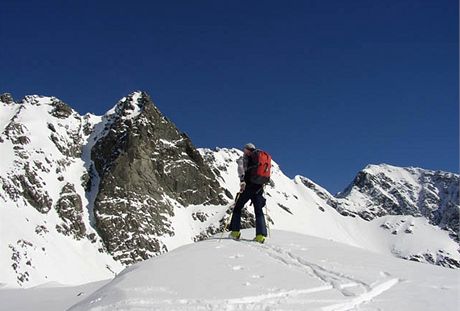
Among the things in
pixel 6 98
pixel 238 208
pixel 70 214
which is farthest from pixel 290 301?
pixel 6 98

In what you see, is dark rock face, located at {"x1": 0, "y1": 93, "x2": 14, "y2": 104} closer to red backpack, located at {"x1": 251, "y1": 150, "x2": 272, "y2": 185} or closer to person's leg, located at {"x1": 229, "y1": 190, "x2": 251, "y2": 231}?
person's leg, located at {"x1": 229, "y1": 190, "x2": 251, "y2": 231}

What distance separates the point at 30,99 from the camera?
14788 cm

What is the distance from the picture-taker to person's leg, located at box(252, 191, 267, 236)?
12125mm

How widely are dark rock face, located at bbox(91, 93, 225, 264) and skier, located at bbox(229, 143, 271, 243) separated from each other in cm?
10793

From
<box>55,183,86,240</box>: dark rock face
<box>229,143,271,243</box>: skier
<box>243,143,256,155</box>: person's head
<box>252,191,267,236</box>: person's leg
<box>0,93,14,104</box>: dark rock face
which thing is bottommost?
<box>252,191,267,236</box>: person's leg

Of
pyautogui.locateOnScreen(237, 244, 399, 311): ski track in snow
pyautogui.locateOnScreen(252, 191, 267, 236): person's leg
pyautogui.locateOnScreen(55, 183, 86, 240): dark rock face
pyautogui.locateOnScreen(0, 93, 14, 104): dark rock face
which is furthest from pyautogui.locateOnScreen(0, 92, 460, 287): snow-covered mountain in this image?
pyautogui.locateOnScreen(237, 244, 399, 311): ski track in snow

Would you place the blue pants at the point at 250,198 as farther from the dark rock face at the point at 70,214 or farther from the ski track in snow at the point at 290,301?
the dark rock face at the point at 70,214

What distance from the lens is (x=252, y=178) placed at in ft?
41.3

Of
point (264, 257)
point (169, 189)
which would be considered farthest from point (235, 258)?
point (169, 189)

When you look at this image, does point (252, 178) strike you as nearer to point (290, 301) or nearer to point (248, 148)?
point (248, 148)

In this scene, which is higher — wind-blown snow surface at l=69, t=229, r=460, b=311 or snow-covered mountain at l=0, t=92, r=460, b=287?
snow-covered mountain at l=0, t=92, r=460, b=287

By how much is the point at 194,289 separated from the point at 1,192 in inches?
4446

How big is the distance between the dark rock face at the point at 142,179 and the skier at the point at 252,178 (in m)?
108

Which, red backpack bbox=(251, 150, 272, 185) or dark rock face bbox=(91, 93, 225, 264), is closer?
red backpack bbox=(251, 150, 272, 185)
